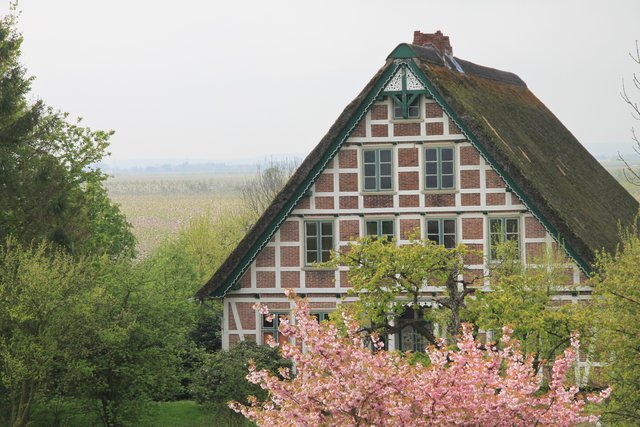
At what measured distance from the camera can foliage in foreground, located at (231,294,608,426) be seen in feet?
67.6

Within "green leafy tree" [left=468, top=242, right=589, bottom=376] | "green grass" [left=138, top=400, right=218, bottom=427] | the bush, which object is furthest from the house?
"green leafy tree" [left=468, top=242, right=589, bottom=376]

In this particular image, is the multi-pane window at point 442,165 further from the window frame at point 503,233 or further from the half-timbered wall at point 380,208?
the window frame at point 503,233

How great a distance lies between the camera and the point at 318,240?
41.2 metres

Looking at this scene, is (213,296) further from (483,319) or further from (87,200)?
(483,319)

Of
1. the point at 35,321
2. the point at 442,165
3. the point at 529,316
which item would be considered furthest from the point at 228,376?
the point at 529,316

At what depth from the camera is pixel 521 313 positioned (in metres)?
30.0

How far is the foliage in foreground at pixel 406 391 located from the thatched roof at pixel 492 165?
1767 cm

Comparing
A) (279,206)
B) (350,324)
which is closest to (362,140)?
(279,206)

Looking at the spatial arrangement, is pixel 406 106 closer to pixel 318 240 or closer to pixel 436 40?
pixel 318 240

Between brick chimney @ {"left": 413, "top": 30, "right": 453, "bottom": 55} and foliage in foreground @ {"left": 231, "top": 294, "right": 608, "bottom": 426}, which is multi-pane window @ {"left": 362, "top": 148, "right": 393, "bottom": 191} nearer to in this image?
brick chimney @ {"left": 413, "top": 30, "right": 453, "bottom": 55}

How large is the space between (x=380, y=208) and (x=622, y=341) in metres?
15.1

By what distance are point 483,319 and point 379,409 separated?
9.13m

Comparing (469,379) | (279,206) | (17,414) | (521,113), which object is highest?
(521,113)

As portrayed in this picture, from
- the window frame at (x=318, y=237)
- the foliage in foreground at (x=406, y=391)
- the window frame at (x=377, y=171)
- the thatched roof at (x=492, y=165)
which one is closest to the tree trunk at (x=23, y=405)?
the thatched roof at (x=492, y=165)
